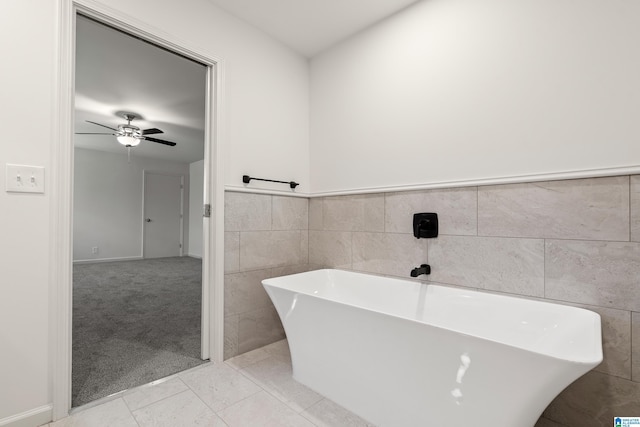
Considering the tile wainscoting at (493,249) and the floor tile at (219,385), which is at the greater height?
the tile wainscoting at (493,249)

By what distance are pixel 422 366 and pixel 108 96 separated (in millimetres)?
4303

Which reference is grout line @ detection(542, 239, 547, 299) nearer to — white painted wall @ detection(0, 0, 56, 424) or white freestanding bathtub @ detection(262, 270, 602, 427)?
white freestanding bathtub @ detection(262, 270, 602, 427)

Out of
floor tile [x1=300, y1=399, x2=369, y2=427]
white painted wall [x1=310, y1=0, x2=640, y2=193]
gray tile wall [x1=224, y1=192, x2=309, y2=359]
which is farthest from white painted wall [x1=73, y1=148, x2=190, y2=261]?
floor tile [x1=300, y1=399, x2=369, y2=427]

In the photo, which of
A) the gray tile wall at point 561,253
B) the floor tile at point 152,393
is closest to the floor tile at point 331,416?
the floor tile at point 152,393

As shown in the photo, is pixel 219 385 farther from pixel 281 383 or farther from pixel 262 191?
pixel 262 191

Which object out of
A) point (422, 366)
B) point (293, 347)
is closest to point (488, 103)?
point (422, 366)

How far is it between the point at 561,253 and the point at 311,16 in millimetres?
2201

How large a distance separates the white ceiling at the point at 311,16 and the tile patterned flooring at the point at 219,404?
2514 mm

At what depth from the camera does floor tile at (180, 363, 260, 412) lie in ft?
5.10

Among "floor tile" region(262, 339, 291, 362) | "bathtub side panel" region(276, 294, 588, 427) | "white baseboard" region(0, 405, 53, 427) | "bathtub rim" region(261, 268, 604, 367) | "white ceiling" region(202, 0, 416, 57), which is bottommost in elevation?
"floor tile" region(262, 339, 291, 362)

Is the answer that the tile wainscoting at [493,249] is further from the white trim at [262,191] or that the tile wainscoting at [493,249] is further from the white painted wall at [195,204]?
the white painted wall at [195,204]

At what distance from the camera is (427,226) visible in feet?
5.96

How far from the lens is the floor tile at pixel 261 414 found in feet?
4.50

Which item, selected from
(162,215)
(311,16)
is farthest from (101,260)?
(311,16)
